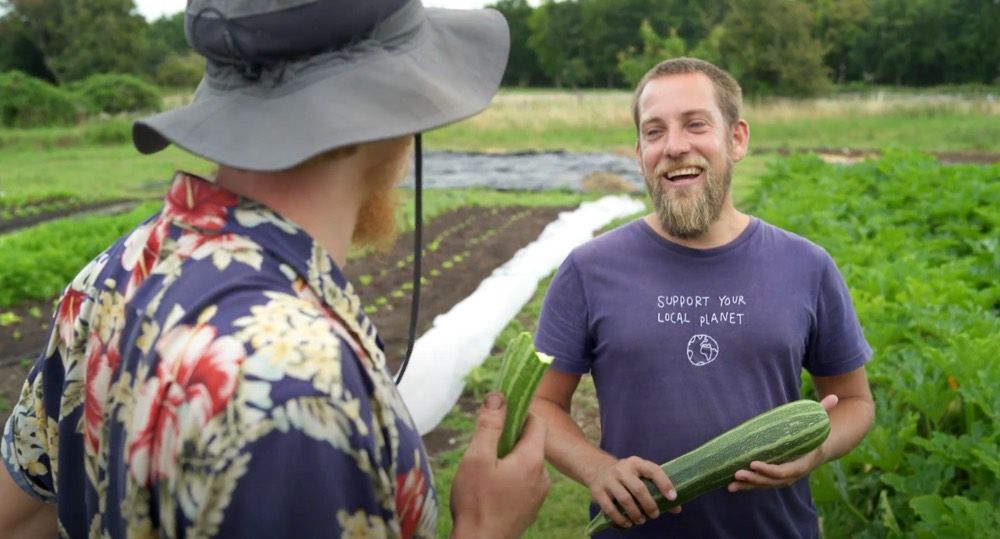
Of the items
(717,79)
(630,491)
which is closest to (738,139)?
(717,79)

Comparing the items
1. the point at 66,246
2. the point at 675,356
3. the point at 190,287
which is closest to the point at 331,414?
the point at 190,287

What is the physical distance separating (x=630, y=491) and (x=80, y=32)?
6746 cm

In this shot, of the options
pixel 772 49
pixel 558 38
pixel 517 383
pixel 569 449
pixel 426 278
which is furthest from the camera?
pixel 558 38

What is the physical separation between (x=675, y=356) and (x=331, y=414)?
1718 mm

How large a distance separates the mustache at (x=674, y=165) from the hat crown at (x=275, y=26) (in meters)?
1.64

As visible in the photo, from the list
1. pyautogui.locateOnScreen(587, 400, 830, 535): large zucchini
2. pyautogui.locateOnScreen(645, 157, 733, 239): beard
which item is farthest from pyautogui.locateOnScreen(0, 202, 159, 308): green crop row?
pyautogui.locateOnScreen(587, 400, 830, 535): large zucchini

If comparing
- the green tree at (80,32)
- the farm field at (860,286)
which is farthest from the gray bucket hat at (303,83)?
the green tree at (80,32)

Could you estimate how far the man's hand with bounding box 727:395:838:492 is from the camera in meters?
2.64

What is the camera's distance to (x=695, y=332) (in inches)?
115

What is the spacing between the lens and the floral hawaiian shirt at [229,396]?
53.3 inches

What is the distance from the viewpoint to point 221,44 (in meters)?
1.59

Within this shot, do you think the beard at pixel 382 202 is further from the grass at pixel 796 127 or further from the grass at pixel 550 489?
the grass at pixel 796 127

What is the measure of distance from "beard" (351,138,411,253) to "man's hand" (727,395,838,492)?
1200 millimetres

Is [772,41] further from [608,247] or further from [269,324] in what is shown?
[269,324]
